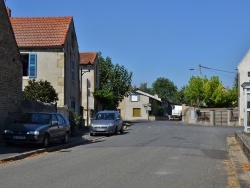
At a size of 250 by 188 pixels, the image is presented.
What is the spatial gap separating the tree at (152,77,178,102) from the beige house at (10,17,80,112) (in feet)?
387

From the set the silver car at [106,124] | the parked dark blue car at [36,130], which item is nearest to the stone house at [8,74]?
the parked dark blue car at [36,130]

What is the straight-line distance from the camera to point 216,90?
7331 centimetres

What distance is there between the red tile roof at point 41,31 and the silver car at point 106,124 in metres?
6.27

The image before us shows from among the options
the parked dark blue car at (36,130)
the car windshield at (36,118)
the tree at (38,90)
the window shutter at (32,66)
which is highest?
the window shutter at (32,66)

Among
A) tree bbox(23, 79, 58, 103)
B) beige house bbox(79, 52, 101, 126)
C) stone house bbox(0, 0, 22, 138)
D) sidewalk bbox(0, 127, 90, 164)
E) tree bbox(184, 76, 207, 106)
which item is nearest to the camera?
sidewalk bbox(0, 127, 90, 164)

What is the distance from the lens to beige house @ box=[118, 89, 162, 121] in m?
89.9

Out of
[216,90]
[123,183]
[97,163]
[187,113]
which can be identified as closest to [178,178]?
[123,183]

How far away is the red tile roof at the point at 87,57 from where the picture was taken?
160ft

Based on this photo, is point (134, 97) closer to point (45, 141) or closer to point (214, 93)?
point (214, 93)

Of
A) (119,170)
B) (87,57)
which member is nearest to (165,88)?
(87,57)

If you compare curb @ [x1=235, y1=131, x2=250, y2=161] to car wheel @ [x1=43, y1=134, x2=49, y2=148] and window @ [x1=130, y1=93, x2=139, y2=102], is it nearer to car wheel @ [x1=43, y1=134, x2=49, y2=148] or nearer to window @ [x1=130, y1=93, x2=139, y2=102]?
car wheel @ [x1=43, y1=134, x2=49, y2=148]

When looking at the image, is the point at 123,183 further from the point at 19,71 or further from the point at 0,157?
the point at 19,71

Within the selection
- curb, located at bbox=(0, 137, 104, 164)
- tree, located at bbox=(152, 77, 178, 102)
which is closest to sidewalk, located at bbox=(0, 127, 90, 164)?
curb, located at bbox=(0, 137, 104, 164)

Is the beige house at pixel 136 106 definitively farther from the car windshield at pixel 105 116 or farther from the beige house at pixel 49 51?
the car windshield at pixel 105 116
